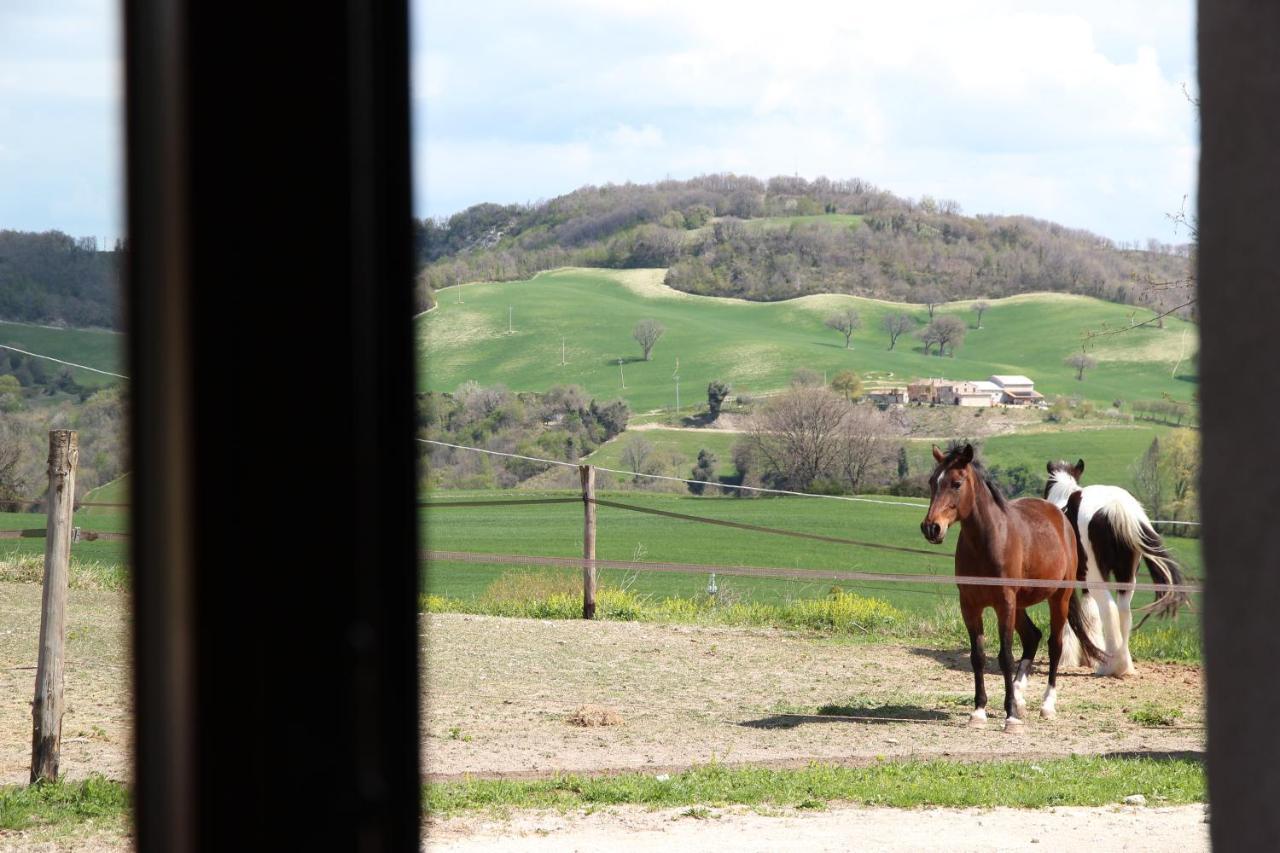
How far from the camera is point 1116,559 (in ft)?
31.8

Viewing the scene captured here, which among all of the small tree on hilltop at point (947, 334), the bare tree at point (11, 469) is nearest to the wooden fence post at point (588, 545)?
the bare tree at point (11, 469)

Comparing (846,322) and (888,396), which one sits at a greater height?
(846,322)

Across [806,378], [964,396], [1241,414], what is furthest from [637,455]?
[1241,414]

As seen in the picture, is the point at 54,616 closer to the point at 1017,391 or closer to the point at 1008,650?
the point at 1008,650

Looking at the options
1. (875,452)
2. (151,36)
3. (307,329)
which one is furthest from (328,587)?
(875,452)

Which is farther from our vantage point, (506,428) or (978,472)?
(506,428)

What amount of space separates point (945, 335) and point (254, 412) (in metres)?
80.3

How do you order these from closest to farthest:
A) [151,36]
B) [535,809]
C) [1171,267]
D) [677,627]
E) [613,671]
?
[151,36], [535,809], [613,671], [677,627], [1171,267]

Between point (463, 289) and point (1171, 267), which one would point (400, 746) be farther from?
point (463, 289)

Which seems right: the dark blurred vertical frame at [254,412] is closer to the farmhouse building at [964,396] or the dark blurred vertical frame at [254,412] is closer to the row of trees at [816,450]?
→ the row of trees at [816,450]

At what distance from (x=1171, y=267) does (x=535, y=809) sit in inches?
2989

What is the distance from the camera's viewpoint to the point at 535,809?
15.9 ft

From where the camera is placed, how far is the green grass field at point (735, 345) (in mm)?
69000

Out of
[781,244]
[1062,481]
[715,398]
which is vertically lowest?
[1062,481]
